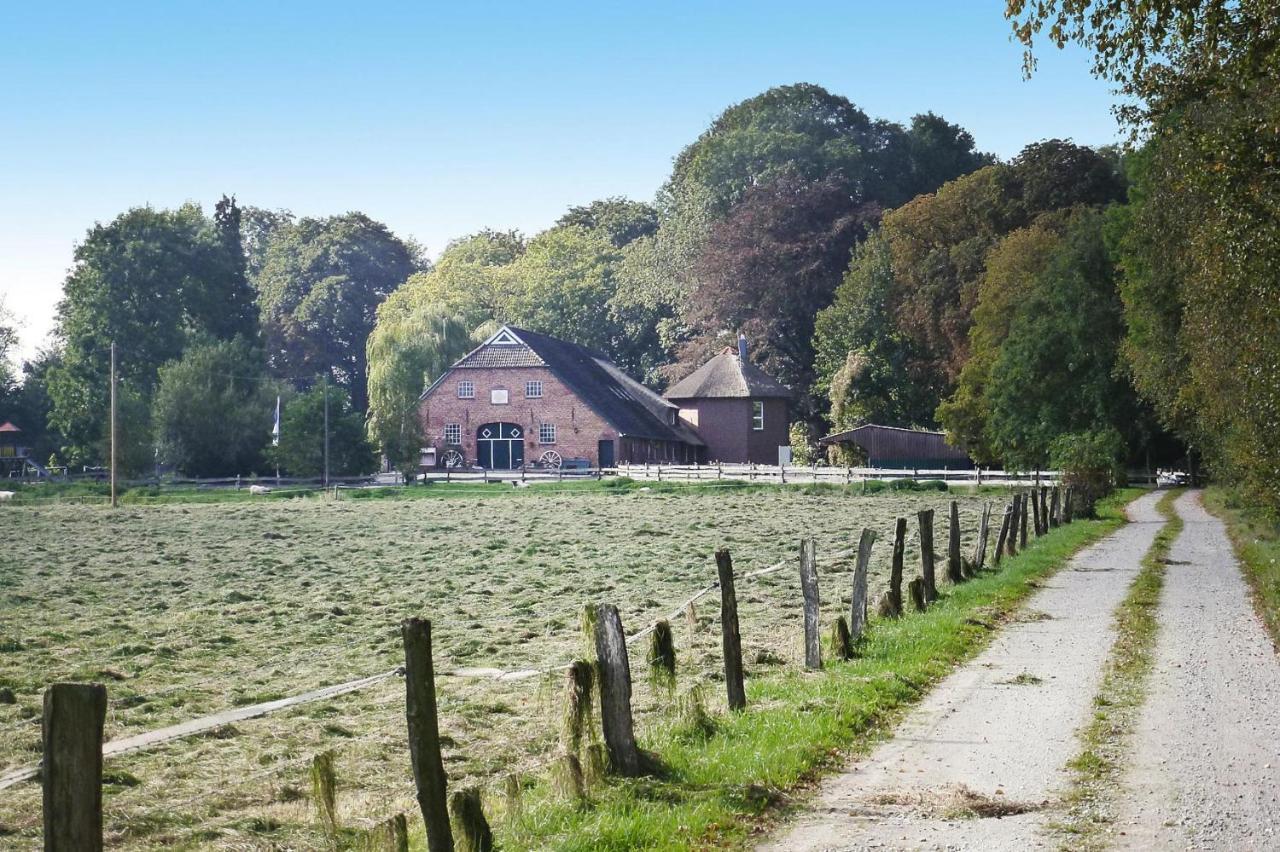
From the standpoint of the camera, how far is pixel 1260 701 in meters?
11.5

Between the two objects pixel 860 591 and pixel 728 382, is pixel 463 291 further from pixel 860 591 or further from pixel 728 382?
pixel 860 591

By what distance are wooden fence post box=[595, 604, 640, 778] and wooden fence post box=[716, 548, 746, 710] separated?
219 centimetres

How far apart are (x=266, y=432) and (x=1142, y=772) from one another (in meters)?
61.5

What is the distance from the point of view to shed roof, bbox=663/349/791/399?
76.8 meters

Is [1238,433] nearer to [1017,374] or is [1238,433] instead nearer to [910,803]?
[910,803]

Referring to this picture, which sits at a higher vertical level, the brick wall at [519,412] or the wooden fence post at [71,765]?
the brick wall at [519,412]

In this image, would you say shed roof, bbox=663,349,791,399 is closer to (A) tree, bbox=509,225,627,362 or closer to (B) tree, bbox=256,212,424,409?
(A) tree, bbox=509,225,627,362

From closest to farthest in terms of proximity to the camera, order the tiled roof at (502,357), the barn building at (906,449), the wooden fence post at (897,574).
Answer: the wooden fence post at (897,574)
the barn building at (906,449)
the tiled roof at (502,357)

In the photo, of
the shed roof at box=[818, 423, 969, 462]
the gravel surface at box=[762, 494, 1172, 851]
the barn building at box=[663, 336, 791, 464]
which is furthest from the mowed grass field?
the barn building at box=[663, 336, 791, 464]

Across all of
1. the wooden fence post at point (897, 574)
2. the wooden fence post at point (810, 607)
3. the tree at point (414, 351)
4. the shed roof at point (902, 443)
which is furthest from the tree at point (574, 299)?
the wooden fence post at point (810, 607)

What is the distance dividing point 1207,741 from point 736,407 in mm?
67708

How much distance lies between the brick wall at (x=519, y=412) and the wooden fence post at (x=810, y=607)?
190ft

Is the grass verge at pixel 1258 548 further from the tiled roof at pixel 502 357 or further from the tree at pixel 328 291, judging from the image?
the tree at pixel 328 291

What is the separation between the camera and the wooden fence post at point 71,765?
511 centimetres
